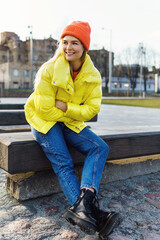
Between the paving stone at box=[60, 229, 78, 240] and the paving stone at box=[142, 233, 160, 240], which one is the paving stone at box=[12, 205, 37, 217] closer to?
the paving stone at box=[60, 229, 78, 240]

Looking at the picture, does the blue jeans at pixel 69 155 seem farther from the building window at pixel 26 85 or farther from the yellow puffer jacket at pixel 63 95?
the building window at pixel 26 85

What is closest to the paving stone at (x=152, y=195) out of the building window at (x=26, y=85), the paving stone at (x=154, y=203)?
the paving stone at (x=154, y=203)

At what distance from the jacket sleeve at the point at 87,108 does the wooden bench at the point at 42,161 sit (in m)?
0.34

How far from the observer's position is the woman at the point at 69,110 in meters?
2.38

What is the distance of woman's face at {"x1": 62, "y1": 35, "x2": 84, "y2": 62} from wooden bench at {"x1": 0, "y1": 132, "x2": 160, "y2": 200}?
2.62 feet

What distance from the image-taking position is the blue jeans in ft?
7.57

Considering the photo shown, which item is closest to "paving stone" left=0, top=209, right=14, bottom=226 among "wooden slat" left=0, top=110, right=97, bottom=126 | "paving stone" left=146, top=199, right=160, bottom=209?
"paving stone" left=146, top=199, right=160, bottom=209

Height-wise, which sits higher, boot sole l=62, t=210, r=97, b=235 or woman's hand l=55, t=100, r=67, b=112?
woman's hand l=55, t=100, r=67, b=112

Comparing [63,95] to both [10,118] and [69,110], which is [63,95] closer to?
[69,110]

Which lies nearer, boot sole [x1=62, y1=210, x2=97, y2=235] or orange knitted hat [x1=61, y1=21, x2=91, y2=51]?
boot sole [x1=62, y1=210, x2=97, y2=235]

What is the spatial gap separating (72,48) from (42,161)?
102cm

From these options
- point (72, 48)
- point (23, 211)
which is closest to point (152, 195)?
point (23, 211)

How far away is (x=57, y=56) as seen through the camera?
2695 millimetres

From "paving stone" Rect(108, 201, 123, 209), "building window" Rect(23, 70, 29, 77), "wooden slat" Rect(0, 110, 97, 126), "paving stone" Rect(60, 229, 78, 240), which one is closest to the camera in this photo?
"paving stone" Rect(60, 229, 78, 240)
